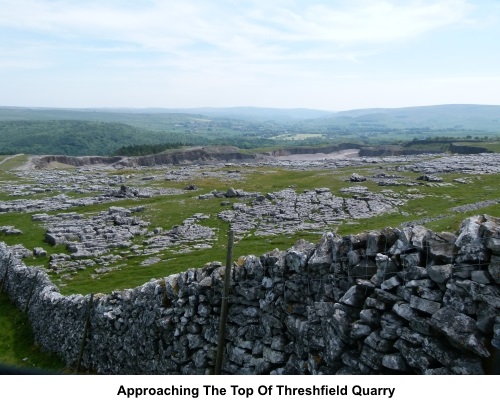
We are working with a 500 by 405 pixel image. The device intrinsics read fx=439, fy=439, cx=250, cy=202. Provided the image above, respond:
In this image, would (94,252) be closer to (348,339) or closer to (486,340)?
(348,339)

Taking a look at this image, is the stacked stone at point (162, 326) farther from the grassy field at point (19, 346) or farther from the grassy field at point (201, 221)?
the grassy field at point (201, 221)

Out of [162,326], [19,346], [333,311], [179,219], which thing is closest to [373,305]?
[333,311]

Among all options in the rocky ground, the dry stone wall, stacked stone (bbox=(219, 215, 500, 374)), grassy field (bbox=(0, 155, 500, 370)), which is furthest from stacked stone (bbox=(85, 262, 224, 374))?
the rocky ground

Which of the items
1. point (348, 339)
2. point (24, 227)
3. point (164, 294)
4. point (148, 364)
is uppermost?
point (348, 339)

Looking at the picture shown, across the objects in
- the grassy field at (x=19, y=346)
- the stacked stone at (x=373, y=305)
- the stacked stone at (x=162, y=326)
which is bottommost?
the grassy field at (x=19, y=346)

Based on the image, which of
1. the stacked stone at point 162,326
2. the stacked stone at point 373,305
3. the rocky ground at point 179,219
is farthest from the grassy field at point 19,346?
the stacked stone at point 373,305

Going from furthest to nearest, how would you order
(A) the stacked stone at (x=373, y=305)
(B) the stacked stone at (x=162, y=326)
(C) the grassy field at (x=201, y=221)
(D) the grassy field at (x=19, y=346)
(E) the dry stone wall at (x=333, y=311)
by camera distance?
(C) the grassy field at (x=201, y=221) → (D) the grassy field at (x=19, y=346) → (B) the stacked stone at (x=162, y=326) → (E) the dry stone wall at (x=333, y=311) → (A) the stacked stone at (x=373, y=305)

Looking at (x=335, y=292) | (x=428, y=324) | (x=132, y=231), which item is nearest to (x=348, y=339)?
(x=335, y=292)

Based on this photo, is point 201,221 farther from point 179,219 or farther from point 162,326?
point 162,326
